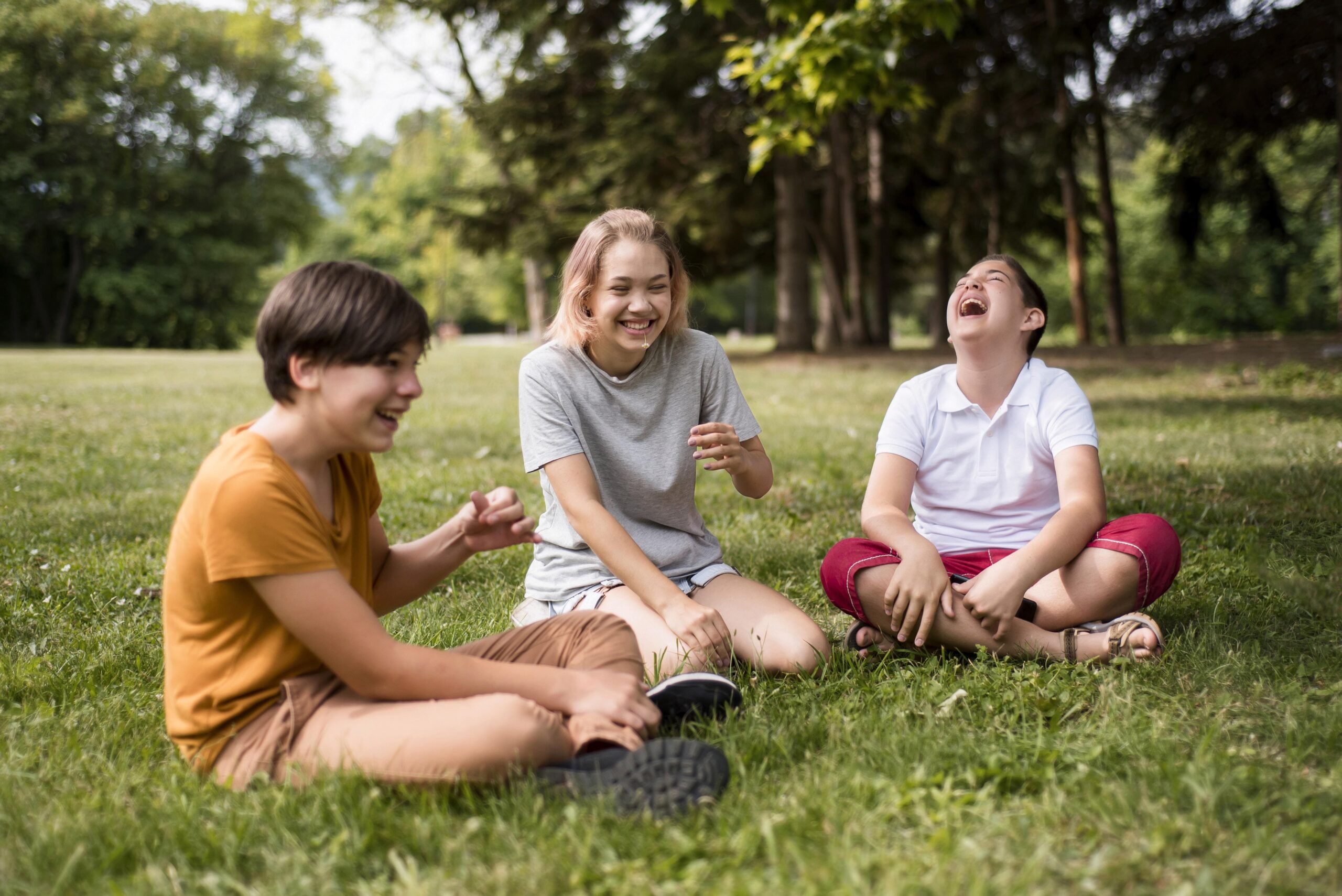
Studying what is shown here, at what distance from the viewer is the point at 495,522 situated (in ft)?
8.21

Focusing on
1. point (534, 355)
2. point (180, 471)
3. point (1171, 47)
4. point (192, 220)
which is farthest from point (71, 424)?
point (192, 220)

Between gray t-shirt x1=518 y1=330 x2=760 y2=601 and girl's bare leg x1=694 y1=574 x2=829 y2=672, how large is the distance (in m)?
0.21

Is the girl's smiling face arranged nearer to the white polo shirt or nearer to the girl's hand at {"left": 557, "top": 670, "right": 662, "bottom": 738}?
the white polo shirt

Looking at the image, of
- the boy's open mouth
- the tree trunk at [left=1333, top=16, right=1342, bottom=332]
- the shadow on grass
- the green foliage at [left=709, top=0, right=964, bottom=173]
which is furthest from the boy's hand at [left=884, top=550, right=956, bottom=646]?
the tree trunk at [left=1333, top=16, right=1342, bottom=332]

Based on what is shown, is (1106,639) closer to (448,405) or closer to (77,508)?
(77,508)

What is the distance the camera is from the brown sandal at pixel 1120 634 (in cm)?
292

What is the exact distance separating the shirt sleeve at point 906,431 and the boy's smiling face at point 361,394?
169cm

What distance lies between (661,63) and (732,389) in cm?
1313

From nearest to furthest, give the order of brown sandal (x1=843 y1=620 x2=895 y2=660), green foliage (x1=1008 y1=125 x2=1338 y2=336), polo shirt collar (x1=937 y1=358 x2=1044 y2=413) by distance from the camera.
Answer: brown sandal (x1=843 y1=620 x2=895 y2=660) < polo shirt collar (x1=937 y1=358 x2=1044 y2=413) < green foliage (x1=1008 y1=125 x2=1338 y2=336)

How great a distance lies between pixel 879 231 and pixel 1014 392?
693 inches

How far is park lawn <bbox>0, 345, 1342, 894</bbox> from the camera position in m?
1.83

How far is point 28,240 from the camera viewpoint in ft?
118

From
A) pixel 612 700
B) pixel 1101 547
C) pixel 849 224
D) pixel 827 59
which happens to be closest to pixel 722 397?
pixel 1101 547

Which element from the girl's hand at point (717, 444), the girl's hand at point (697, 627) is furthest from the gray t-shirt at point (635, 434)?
the girl's hand at point (697, 627)
